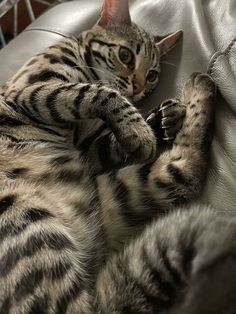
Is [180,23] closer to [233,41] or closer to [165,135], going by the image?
[233,41]

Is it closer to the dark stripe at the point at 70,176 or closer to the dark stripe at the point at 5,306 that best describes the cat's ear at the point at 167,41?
the dark stripe at the point at 70,176

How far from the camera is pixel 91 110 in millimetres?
1419

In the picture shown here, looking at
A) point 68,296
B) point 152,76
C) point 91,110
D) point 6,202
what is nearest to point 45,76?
point 91,110

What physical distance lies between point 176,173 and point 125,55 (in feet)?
1.62

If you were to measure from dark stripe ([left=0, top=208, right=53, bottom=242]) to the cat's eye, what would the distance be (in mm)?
565

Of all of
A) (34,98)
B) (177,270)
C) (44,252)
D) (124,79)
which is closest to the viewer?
(177,270)

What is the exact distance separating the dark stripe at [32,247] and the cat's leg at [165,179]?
18 centimetres

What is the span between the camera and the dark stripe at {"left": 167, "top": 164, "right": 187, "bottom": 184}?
4.43 ft

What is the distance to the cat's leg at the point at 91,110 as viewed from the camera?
139 cm

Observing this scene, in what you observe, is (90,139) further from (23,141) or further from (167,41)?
(167,41)

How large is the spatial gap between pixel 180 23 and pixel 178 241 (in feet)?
2.61

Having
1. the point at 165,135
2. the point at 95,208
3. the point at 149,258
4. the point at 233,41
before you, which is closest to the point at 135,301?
the point at 149,258

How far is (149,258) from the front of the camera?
41.4 inches

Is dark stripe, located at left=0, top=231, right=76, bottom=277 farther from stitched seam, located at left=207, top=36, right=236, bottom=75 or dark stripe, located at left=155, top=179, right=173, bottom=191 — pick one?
stitched seam, located at left=207, top=36, right=236, bottom=75
